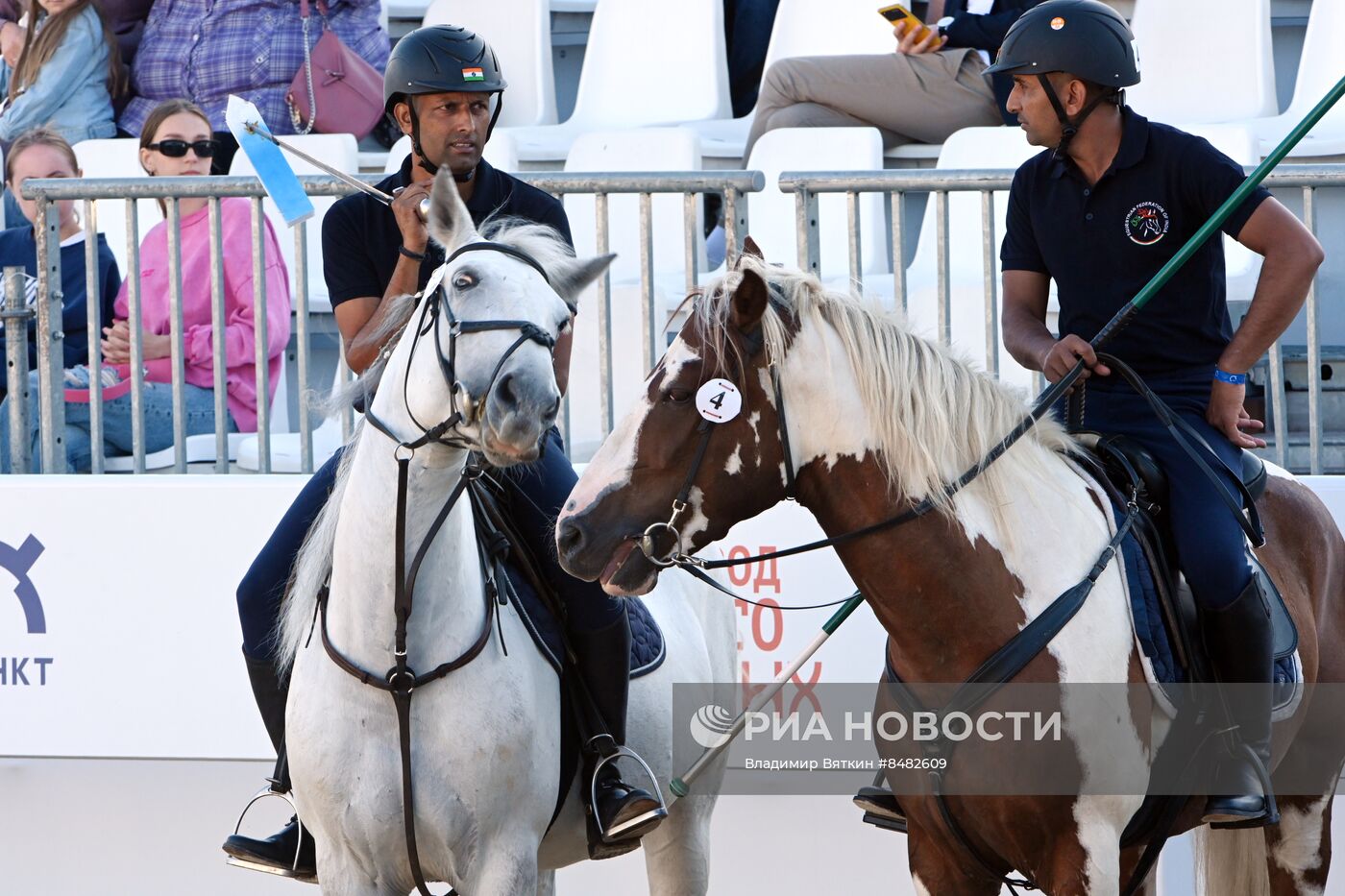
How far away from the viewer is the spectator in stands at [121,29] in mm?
8297

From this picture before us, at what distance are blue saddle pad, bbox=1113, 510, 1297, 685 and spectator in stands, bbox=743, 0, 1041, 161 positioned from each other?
3.92 metres

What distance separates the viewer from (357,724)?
3.10 meters

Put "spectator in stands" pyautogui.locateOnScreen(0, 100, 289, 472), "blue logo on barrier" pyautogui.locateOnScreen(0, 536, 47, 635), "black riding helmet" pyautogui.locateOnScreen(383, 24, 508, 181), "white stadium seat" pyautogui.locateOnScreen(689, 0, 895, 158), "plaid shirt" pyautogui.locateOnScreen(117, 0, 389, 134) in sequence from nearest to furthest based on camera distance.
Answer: "black riding helmet" pyautogui.locateOnScreen(383, 24, 508, 181), "blue logo on barrier" pyautogui.locateOnScreen(0, 536, 47, 635), "spectator in stands" pyautogui.locateOnScreen(0, 100, 289, 472), "white stadium seat" pyautogui.locateOnScreen(689, 0, 895, 158), "plaid shirt" pyautogui.locateOnScreen(117, 0, 389, 134)

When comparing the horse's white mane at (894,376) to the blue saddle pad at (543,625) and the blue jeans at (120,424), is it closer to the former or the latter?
the blue saddle pad at (543,625)

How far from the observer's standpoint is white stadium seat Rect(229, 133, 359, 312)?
6.34 meters

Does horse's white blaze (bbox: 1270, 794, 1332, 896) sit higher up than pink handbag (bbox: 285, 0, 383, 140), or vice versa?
pink handbag (bbox: 285, 0, 383, 140)

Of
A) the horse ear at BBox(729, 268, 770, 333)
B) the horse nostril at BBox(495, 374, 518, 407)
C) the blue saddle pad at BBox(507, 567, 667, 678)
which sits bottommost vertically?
the blue saddle pad at BBox(507, 567, 667, 678)

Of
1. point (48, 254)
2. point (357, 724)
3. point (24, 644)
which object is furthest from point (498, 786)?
point (48, 254)

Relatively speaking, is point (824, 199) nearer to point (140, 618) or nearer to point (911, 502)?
point (140, 618)

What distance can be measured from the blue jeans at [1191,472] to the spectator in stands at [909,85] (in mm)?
3525

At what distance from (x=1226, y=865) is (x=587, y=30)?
6.70 meters

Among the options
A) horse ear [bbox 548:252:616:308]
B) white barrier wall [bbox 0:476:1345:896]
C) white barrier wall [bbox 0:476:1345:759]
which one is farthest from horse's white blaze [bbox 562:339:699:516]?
white barrier wall [bbox 0:476:1345:759]

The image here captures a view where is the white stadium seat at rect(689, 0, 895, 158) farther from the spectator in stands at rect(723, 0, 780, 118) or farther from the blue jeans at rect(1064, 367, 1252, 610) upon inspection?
the blue jeans at rect(1064, 367, 1252, 610)

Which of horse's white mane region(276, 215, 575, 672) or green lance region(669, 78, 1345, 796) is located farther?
horse's white mane region(276, 215, 575, 672)
